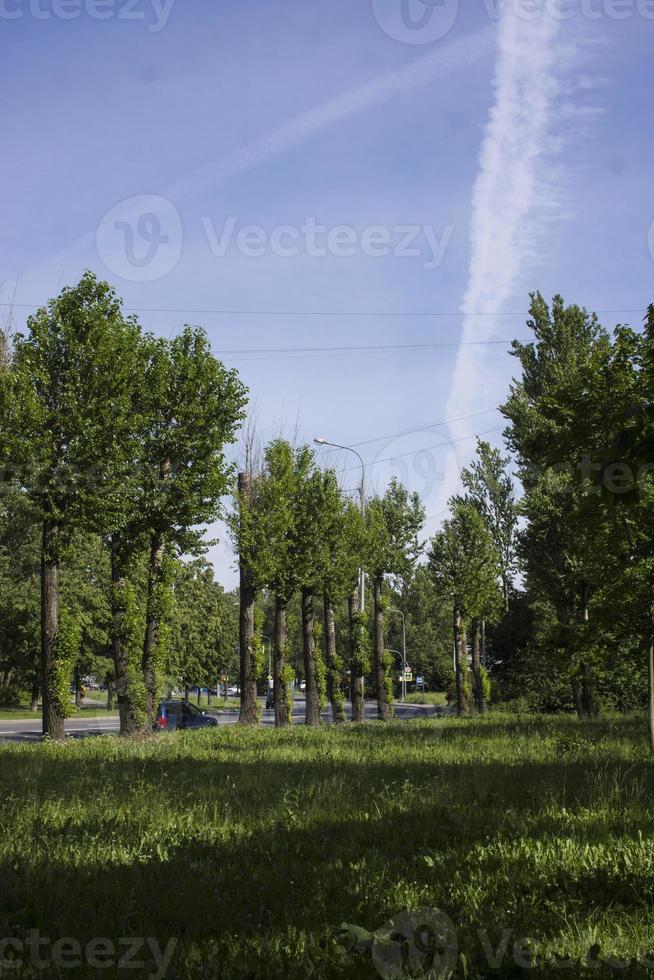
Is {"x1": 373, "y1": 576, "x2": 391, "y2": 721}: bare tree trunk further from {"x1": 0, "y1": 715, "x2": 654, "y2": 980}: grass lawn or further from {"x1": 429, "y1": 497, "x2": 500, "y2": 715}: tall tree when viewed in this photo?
{"x1": 0, "y1": 715, "x2": 654, "y2": 980}: grass lawn

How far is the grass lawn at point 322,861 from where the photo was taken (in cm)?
526

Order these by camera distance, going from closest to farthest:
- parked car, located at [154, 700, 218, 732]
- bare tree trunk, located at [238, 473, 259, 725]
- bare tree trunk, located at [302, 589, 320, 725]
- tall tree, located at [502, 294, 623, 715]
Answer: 1. tall tree, located at [502, 294, 623, 715]
2. bare tree trunk, located at [238, 473, 259, 725]
3. bare tree trunk, located at [302, 589, 320, 725]
4. parked car, located at [154, 700, 218, 732]

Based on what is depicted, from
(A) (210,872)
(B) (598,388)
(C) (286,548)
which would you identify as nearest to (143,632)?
(C) (286,548)

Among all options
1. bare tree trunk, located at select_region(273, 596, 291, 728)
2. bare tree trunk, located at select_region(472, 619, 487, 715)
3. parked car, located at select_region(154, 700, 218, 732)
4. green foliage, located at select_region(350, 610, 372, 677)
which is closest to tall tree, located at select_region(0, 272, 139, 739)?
bare tree trunk, located at select_region(273, 596, 291, 728)

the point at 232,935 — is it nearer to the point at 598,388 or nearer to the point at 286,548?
the point at 598,388

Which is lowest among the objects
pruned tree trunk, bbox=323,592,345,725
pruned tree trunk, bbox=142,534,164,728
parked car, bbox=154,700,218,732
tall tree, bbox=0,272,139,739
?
parked car, bbox=154,700,218,732

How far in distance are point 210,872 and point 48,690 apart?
1668cm

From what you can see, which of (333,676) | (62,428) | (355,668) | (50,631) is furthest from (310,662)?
(62,428)

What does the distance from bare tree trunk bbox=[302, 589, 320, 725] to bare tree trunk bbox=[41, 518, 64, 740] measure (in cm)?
1506

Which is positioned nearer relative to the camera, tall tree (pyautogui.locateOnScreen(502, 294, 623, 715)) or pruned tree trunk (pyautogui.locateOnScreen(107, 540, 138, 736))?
tall tree (pyautogui.locateOnScreen(502, 294, 623, 715))

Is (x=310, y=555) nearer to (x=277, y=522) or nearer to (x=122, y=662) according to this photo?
(x=277, y=522)

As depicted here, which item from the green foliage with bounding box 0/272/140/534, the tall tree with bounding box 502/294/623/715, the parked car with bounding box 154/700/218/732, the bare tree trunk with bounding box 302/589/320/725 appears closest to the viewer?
the tall tree with bounding box 502/294/623/715

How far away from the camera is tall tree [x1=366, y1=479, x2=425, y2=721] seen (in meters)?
40.6

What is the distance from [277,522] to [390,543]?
10942 millimetres
